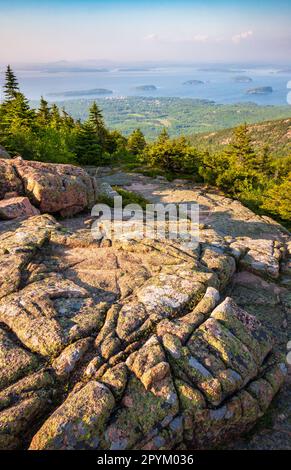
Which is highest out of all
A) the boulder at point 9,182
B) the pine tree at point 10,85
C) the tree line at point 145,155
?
the pine tree at point 10,85

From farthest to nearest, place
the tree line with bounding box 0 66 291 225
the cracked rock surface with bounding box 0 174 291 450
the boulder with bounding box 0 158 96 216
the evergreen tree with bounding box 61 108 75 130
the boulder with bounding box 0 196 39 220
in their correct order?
the evergreen tree with bounding box 61 108 75 130 < the tree line with bounding box 0 66 291 225 < the boulder with bounding box 0 158 96 216 < the boulder with bounding box 0 196 39 220 < the cracked rock surface with bounding box 0 174 291 450

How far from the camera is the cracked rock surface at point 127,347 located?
6520 millimetres

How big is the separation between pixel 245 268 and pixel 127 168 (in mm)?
32574

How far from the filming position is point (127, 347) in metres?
7.85

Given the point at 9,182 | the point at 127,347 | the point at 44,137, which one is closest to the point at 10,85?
the point at 44,137

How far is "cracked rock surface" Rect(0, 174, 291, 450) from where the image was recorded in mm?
6520

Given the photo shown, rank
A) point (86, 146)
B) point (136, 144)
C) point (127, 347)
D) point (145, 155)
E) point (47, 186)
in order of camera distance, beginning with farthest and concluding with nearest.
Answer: point (136, 144) → point (145, 155) → point (86, 146) → point (47, 186) → point (127, 347)

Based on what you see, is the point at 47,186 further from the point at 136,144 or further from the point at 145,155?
the point at 136,144

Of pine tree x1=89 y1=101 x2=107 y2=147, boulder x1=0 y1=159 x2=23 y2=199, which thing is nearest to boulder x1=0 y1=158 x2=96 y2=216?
boulder x1=0 y1=159 x2=23 y2=199

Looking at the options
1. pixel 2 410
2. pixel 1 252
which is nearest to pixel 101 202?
pixel 1 252

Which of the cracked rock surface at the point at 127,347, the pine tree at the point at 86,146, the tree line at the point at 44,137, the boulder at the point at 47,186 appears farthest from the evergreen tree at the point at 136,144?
the cracked rock surface at the point at 127,347

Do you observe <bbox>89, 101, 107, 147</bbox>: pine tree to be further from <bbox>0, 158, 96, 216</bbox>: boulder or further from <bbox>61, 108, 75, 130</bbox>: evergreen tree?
<bbox>0, 158, 96, 216</bbox>: boulder

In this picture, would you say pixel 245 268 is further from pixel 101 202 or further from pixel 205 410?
pixel 101 202

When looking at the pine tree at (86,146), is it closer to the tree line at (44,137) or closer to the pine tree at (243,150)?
the tree line at (44,137)
